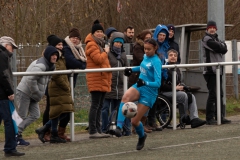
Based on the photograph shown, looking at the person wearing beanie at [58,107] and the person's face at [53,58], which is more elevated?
the person's face at [53,58]

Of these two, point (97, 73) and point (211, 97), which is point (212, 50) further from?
point (97, 73)

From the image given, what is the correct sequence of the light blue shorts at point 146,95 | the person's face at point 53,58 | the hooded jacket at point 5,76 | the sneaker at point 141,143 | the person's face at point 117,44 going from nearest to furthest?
1. the hooded jacket at point 5,76
2. the sneaker at point 141,143
3. the light blue shorts at point 146,95
4. the person's face at point 53,58
5. the person's face at point 117,44

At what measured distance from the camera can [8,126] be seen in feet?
36.5

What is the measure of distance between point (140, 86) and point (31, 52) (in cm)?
565

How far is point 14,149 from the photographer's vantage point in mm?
11211

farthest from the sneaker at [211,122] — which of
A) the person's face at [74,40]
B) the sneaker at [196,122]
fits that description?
the person's face at [74,40]

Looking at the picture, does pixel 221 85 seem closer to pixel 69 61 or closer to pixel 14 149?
pixel 69 61

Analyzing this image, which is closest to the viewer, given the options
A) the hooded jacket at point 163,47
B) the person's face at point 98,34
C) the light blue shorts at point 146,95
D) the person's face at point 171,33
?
the light blue shorts at point 146,95

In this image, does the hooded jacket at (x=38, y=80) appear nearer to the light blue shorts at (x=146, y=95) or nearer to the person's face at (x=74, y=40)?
the person's face at (x=74, y=40)

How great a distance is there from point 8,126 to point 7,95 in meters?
0.44

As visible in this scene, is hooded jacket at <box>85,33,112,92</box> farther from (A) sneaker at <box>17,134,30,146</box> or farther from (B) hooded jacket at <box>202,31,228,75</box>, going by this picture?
(B) hooded jacket at <box>202,31,228,75</box>

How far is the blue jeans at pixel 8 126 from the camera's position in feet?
36.4

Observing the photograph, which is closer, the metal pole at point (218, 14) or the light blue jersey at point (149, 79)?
the light blue jersey at point (149, 79)

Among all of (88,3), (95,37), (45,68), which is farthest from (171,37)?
(88,3)
